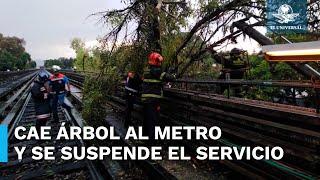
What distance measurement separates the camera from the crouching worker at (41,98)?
10109mm

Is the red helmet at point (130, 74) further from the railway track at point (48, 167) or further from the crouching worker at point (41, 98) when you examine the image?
the crouching worker at point (41, 98)

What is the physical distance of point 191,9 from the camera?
1166 cm

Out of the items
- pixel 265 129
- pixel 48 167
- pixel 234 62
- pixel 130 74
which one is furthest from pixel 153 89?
pixel 234 62

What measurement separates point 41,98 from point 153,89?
3.63 metres

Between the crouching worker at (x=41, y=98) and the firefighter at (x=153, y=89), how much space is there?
332cm

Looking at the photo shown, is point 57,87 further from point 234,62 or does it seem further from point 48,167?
point 234,62

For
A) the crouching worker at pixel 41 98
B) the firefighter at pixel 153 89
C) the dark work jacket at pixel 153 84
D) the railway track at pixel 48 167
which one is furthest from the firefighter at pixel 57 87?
the dark work jacket at pixel 153 84

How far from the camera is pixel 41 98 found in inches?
398

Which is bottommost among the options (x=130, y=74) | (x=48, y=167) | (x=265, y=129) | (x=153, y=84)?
(x=48, y=167)

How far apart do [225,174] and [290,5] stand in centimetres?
536

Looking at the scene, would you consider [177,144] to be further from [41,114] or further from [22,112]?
[22,112]

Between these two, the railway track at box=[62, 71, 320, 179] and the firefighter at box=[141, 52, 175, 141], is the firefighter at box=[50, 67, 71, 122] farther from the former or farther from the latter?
the railway track at box=[62, 71, 320, 179]

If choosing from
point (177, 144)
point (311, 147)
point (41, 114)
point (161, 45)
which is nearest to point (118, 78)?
point (161, 45)

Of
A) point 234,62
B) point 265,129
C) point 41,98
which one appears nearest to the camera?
point 265,129
